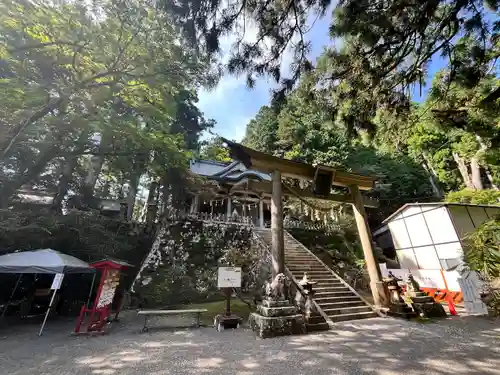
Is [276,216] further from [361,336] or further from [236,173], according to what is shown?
[236,173]

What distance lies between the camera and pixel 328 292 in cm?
723

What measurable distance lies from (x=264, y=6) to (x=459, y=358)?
6.06 meters

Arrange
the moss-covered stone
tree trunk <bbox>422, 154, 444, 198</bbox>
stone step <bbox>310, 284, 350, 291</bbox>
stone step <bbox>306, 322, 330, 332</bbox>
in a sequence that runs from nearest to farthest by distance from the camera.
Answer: the moss-covered stone → stone step <bbox>306, 322, 330, 332</bbox> → stone step <bbox>310, 284, 350, 291</bbox> → tree trunk <bbox>422, 154, 444, 198</bbox>

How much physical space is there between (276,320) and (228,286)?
1505 mm

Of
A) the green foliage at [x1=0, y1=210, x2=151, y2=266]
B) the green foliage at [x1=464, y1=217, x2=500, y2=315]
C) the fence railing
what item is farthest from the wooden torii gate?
the fence railing

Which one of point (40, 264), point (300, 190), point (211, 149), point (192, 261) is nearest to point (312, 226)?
point (192, 261)

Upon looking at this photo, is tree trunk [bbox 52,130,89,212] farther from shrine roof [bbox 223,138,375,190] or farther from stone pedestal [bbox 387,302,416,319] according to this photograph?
stone pedestal [bbox 387,302,416,319]

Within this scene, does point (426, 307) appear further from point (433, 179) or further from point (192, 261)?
point (433, 179)

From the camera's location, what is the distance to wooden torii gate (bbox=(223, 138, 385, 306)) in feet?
19.6

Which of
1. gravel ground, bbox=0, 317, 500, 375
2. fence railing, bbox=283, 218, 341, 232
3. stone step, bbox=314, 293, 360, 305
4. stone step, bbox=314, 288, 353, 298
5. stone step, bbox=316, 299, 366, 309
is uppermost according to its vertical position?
fence railing, bbox=283, 218, 341, 232

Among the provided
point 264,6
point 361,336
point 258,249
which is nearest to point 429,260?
point 258,249

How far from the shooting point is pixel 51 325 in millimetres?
6133

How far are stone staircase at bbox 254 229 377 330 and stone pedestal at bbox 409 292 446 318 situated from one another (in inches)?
44.1

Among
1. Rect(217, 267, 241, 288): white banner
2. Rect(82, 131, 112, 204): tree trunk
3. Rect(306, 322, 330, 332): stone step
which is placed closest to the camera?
Rect(306, 322, 330, 332): stone step
